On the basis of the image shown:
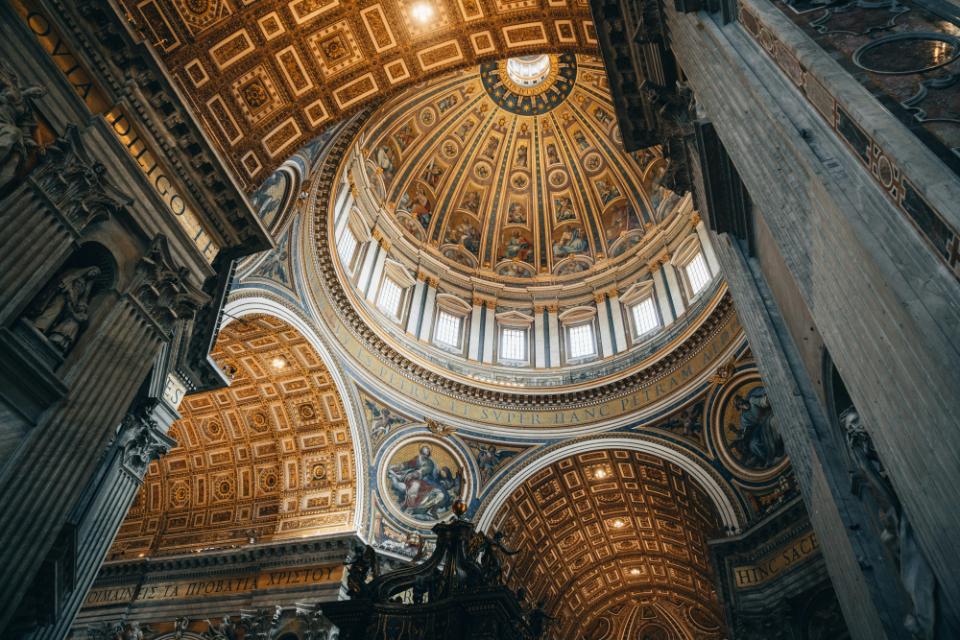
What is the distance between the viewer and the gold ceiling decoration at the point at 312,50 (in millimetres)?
10594

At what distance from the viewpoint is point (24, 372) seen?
6.66 m

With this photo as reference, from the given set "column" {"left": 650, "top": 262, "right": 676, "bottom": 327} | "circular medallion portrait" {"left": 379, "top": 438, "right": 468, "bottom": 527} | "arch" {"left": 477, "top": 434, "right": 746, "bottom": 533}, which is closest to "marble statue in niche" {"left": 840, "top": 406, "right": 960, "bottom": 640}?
"arch" {"left": 477, "top": 434, "right": 746, "bottom": 533}

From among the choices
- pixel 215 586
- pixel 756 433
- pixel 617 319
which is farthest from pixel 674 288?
pixel 215 586

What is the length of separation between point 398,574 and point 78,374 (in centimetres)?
461

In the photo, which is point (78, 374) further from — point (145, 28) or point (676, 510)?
point (676, 510)

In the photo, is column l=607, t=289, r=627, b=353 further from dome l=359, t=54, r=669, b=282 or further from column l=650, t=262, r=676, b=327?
dome l=359, t=54, r=669, b=282

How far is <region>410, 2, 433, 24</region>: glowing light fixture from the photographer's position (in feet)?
38.8

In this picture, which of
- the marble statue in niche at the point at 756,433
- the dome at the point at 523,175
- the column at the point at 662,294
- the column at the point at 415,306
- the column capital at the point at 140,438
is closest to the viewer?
the column capital at the point at 140,438

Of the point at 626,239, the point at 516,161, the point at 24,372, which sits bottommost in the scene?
the point at 24,372

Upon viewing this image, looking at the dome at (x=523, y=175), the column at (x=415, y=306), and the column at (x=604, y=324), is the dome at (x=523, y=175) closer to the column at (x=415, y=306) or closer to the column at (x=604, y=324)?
the column at (x=604, y=324)

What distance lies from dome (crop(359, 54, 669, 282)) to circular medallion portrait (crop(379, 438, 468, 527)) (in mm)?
7773

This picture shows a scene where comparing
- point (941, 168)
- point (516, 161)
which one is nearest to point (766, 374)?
point (941, 168)

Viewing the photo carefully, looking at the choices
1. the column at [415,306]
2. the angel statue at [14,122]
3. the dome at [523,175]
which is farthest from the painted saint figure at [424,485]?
the angel statue at [14,122]

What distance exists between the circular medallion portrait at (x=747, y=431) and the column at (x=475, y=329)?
799 centimetres
